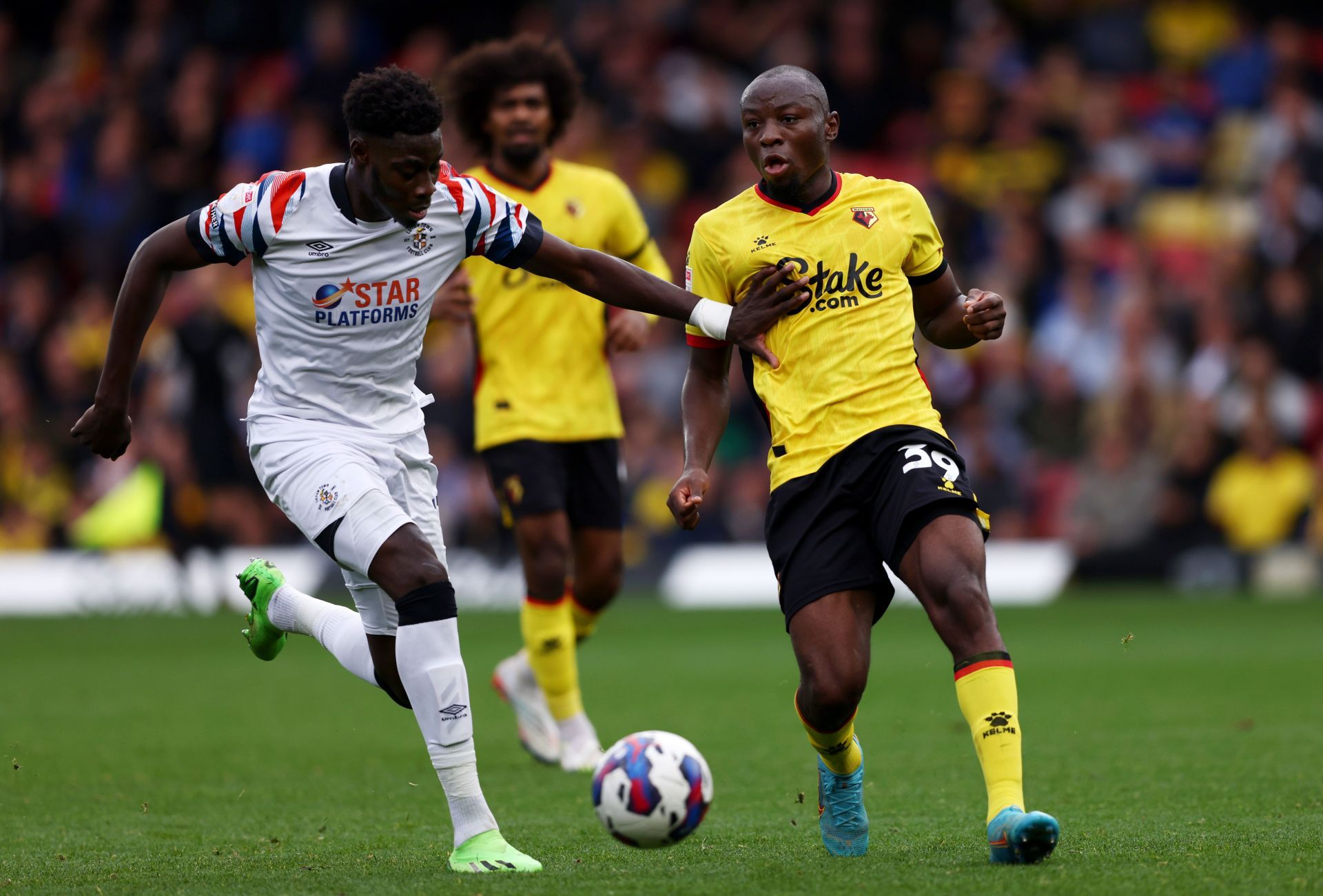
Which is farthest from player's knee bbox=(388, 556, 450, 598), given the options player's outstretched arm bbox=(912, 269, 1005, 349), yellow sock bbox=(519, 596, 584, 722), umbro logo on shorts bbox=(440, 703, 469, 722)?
yellow sock bbox=(519, 596, 584, 722)

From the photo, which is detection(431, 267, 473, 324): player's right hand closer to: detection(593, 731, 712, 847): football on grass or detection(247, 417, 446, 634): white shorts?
detection(247, 417, 446, 634): white shorts

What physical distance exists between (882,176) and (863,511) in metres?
13.4

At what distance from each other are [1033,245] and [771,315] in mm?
12683

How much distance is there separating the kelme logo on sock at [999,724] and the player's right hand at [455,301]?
351cm

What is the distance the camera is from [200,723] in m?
9.28

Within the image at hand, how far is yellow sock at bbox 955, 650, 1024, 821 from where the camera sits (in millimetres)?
4918

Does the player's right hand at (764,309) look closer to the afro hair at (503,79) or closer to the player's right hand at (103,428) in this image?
the player's right hand at (103,428)

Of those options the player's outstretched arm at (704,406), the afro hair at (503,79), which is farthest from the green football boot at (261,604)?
the afro hair at (503,79)

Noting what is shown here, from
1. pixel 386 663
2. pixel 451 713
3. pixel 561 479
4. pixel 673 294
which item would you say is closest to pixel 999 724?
pixel 451 713

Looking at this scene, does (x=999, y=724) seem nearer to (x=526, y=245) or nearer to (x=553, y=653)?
(x=526, y=245)

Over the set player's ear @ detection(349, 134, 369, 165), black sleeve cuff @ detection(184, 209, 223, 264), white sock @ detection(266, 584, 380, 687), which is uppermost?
player's ear @ detection(349, 134, 369, 165)

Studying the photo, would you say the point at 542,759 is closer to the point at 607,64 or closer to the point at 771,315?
the point at 771,315

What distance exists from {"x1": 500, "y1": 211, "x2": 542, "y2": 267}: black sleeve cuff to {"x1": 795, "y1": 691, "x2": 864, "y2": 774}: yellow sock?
5.50 ft

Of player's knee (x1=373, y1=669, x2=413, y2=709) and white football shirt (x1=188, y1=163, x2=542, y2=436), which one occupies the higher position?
white football shirt (x1=188, y1=163, x2=542, y2=436)
